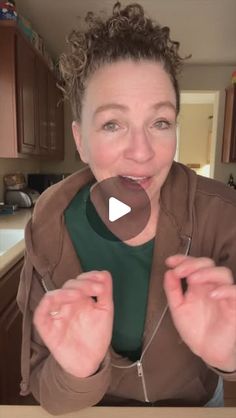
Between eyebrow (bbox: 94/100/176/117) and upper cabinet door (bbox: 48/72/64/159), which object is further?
upper cabinet door (bbox: 48/72/64/159)

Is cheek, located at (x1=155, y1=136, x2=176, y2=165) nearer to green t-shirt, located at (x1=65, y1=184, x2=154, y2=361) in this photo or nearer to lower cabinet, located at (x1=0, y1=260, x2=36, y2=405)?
green t-shirt, located at (x1=65, y1=184, x2=154, y2=361)

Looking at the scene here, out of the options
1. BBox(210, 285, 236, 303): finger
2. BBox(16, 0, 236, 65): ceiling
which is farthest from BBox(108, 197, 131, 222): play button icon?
BBox(16, 0, 236, 65): ceiling

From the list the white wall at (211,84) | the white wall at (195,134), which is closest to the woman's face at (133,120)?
the white wall at (211,84)

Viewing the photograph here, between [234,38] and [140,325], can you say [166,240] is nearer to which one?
[140,325]

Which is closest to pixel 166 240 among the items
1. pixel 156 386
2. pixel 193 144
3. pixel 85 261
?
pixel 85 261

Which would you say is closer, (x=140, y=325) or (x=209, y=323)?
(x=209, y=323)

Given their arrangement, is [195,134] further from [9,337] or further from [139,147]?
[139,147]

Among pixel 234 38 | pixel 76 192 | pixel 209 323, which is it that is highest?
pixel 234 38
